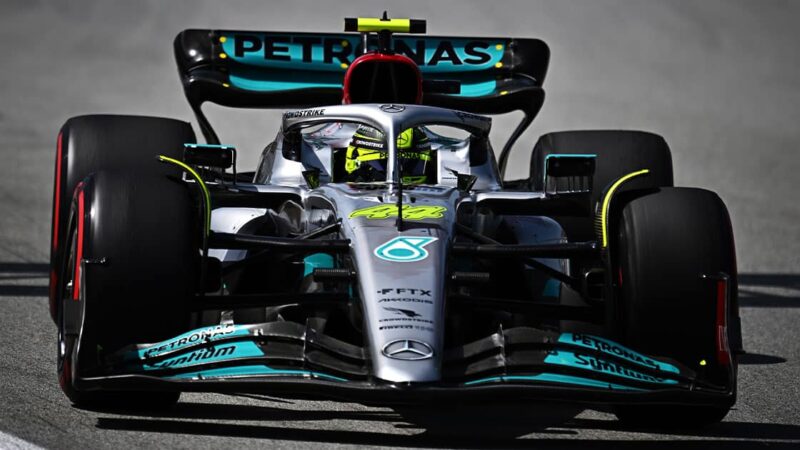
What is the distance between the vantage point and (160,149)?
9180mm

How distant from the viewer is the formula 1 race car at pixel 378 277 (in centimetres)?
629

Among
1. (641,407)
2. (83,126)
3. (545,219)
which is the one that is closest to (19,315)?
(83,126)

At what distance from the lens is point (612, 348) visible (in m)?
6.57

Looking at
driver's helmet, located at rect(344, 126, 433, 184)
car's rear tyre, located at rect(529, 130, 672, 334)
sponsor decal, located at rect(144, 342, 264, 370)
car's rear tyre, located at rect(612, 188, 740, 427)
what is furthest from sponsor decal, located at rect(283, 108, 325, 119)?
sponsor decal, located at rect(144, 342, 264, 370)

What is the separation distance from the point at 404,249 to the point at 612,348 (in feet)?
3.30

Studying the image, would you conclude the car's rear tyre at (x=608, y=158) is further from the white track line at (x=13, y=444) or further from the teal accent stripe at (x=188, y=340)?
the white track line at (x=13, y=444)

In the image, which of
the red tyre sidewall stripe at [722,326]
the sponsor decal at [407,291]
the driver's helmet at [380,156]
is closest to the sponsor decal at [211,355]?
the sponsor decal at [407,291]

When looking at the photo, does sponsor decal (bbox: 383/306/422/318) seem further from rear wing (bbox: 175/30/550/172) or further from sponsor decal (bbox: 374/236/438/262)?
rear wing (bbox: 175/30/550/172)

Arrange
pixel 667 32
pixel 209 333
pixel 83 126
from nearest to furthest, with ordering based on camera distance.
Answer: pixel 209 333
pixel 83 126
pixel 667 32

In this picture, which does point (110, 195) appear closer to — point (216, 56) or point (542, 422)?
point (542, 422)

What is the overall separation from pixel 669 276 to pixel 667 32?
23042 mm

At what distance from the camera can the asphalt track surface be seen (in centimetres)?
682

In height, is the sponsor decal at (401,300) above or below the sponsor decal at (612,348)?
above

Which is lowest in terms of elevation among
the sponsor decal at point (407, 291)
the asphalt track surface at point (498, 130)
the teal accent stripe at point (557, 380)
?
the asphalt track surface at point (498, 130)
